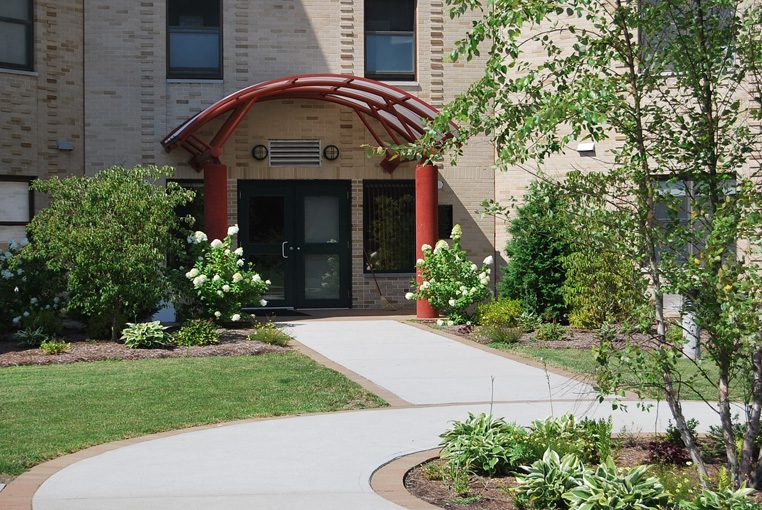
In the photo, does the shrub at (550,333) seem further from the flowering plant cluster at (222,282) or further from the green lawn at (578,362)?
the flowering plant cluster at (222,282)

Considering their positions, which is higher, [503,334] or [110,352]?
[503,334]

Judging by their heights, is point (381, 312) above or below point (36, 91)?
below

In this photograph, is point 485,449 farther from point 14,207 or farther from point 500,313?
point 14,207

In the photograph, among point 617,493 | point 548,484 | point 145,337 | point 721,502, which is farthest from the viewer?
point 145,337

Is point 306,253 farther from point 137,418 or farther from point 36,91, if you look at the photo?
point 137,418

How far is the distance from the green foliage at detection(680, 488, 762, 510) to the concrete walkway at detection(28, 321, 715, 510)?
175cm

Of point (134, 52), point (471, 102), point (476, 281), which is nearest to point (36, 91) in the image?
point (134, 52)

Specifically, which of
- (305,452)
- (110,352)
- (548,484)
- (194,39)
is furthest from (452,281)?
(548,484)

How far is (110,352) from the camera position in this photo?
14.6 metres

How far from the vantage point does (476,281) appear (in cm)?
1836

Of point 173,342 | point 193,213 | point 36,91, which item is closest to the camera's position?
point 173,342

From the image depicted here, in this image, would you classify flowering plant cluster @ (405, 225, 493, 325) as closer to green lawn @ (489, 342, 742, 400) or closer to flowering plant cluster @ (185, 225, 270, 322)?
green lawn @ (489, 342, 742, 400)

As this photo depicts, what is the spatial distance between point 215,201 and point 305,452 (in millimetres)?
11499

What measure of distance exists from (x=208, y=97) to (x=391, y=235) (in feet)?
15.1
